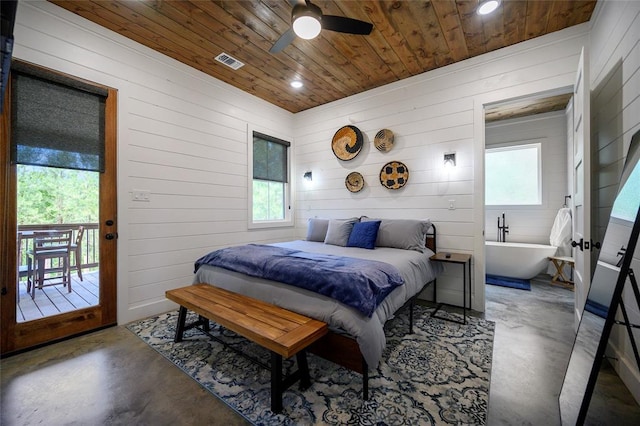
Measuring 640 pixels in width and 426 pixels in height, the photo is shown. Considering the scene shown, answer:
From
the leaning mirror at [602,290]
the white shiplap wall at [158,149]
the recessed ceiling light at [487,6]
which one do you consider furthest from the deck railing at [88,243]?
the recessed ceiling light at [487,6]

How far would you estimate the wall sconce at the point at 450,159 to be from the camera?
10.6 feet

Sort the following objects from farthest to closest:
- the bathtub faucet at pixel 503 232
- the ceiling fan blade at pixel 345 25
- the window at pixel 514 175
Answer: the bathtub faucet at pixel 503 232 → the window at pixel 514 175 → the ceiling fan blade at pixel 345 25

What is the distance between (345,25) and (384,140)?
1.83 metres

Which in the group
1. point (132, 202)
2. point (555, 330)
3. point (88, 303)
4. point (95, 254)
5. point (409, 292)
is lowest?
point (555, 330)

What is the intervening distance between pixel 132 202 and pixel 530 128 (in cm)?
624

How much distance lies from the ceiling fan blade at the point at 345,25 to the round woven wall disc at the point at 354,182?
2089mm

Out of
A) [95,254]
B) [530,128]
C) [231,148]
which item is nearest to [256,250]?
[95,254]

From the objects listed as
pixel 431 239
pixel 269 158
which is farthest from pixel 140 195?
pixel 431 239

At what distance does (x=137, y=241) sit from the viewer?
9.26ft

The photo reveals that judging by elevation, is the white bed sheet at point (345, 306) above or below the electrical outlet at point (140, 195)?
below

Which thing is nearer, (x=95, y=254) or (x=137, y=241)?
(x=95, y=254)

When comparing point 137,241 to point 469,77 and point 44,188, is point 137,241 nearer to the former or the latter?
point 44,188

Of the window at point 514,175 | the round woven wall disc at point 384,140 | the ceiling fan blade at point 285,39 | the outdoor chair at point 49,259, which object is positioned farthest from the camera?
the window at point 514,175

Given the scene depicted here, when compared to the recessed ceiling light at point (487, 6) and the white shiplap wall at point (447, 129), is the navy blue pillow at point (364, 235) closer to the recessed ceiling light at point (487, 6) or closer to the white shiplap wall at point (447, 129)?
the white shiplap wall at point (447, 129)
